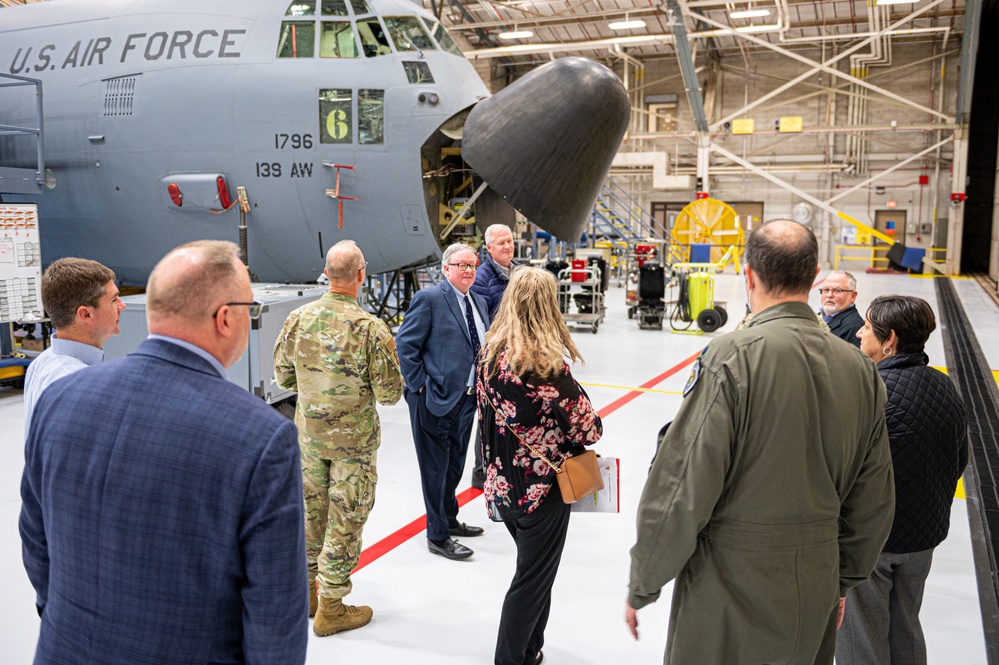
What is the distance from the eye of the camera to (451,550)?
4922 millimetres

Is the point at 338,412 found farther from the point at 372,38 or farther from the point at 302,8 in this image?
the point at 302,8

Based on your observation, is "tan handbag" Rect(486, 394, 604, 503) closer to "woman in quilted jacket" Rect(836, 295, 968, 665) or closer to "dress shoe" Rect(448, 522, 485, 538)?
"woman in quilted jacket" Rect(836, 295, 968, 665)

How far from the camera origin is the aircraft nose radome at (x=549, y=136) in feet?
20.9

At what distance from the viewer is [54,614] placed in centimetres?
187

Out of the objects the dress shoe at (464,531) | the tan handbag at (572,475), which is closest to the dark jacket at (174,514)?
the tan handbag at (572,475)

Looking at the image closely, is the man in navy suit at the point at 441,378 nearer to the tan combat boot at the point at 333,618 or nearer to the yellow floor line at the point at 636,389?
the tan combat boot at the point at 333,618

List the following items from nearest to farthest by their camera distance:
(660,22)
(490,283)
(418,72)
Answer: (490,283)
(418,72)
(660,22)

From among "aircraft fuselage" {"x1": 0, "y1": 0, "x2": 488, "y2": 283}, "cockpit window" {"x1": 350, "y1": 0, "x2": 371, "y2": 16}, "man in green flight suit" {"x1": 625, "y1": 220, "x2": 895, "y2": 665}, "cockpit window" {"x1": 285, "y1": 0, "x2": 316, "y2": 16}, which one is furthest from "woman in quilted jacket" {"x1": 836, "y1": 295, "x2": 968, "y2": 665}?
"cockpit window" {"x1": 285, "y1": 0, "x2": 316, "y2": 16}

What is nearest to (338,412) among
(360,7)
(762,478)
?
(762,478)

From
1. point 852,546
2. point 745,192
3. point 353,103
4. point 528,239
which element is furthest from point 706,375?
point 745,192

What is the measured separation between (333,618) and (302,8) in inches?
273

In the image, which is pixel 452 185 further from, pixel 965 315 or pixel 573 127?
pixel 965 315

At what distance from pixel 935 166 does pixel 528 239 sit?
62.8ft

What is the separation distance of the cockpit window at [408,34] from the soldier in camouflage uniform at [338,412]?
5.19m
